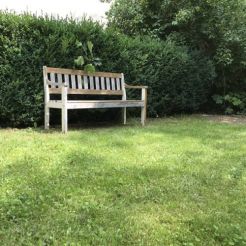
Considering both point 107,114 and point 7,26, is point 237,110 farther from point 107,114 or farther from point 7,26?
point 7,26

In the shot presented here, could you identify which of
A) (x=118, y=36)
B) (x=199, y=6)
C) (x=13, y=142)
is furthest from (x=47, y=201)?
(x=199, y=6)

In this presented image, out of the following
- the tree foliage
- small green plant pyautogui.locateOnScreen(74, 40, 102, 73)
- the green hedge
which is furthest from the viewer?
the tree foliage

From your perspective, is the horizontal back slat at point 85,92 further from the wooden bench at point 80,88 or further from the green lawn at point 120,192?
the green lawn at point 120,192

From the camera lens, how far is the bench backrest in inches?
259

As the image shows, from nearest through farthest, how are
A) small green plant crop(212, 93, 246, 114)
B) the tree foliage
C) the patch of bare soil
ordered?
the patch of bare soil → the tree foliage → small green plant crop(212, 93, 246, 114)

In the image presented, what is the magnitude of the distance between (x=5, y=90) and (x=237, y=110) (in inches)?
276

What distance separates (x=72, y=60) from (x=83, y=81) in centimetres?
43

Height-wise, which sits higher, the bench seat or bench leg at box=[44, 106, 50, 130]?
the bench seat

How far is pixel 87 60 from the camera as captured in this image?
23.9 feet

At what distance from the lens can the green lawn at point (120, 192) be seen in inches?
96.3

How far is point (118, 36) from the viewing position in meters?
7.93

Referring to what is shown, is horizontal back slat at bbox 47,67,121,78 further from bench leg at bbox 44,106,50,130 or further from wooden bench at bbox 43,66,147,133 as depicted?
bench leg at bbox 44,106,50,130

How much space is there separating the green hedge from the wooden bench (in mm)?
199

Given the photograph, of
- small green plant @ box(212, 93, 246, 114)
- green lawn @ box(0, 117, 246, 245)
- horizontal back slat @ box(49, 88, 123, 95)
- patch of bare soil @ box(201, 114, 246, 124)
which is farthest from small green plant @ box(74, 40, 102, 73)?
small green plant @ box(212, 93, 246, 114)
